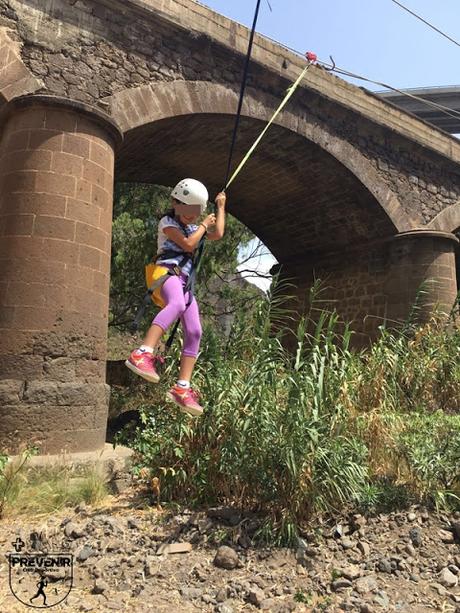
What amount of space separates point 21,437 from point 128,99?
4.10 meters

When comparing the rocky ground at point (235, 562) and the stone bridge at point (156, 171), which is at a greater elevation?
the stone bridge at point (156, 171)

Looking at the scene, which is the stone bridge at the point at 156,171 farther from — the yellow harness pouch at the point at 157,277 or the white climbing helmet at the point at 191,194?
the white climbing helmet at the point at 191,194

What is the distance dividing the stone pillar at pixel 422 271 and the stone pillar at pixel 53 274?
19.5 ft

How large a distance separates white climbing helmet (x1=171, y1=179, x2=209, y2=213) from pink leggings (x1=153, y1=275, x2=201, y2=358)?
42cm

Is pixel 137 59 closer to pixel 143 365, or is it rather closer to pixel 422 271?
pixel 143 365

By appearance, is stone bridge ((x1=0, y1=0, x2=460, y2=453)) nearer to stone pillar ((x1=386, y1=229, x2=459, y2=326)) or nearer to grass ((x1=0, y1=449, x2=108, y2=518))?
stone pillar ((x1=386, y1=229, x2=459, y2=326))

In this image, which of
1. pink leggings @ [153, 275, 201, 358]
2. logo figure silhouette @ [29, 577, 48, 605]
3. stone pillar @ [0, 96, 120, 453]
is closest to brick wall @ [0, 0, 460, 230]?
stone pillar @ [0, 96, 120, 453]

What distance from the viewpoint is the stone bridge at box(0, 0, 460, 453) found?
511 centimetres

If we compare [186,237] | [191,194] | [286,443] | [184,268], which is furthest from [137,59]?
[286,443]

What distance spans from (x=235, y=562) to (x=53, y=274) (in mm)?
3243

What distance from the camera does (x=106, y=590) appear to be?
2.90 metres

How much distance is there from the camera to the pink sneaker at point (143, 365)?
2527 mm

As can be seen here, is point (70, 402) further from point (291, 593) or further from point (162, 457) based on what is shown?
point (291, 593)

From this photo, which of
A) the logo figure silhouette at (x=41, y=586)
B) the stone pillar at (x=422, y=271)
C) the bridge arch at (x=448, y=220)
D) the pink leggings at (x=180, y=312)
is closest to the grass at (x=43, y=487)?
the logo figure silhouette at (x=41, y=586)
